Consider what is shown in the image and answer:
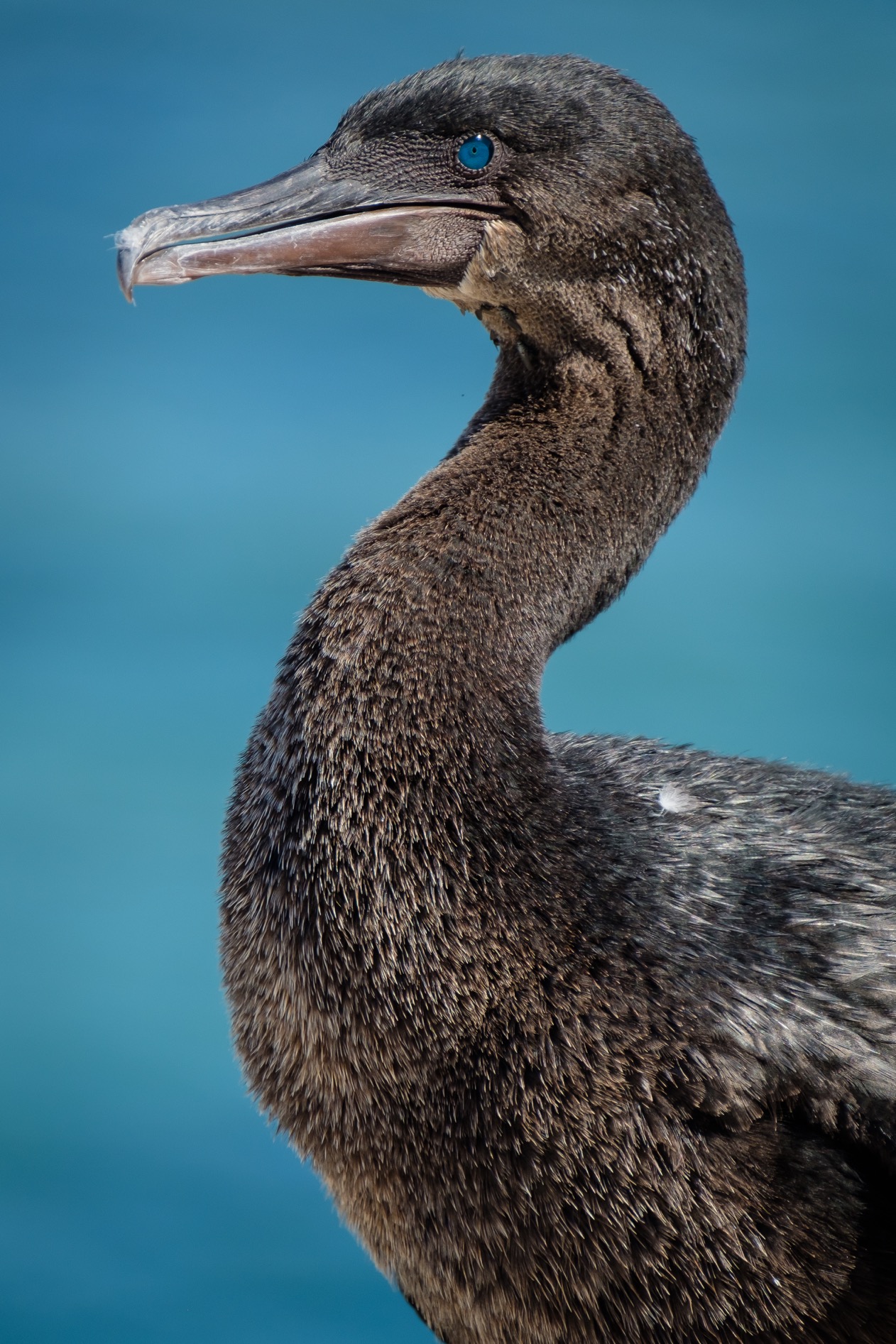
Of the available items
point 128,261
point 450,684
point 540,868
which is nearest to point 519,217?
point 128,261

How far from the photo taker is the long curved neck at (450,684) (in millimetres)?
2186

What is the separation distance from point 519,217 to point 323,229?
0.32 meters

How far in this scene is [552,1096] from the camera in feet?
6.93

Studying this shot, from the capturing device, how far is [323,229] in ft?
8.02

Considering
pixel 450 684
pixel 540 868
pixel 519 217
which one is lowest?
pixel 540 868

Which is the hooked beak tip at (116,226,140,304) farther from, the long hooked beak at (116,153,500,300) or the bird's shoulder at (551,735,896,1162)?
the bird's shoulder at (551,735,896,1162)

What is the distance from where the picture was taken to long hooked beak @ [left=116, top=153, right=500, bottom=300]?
2359mm

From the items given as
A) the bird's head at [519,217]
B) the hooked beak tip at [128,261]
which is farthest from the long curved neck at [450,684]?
the hooked beak tip at [128,261]

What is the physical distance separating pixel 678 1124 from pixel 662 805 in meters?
0.54

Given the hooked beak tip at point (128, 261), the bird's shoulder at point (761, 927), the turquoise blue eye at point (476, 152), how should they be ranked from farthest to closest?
the turquoise blue eye at point (476, 152) → the hooked beak tip at point (128, 261) → the bird's shoulder at point (761, 927)

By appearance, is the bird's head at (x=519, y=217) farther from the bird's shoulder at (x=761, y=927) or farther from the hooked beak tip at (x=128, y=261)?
the bird's shoulder at (x=761, y=927)

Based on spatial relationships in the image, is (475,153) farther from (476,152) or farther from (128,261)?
(128,261)

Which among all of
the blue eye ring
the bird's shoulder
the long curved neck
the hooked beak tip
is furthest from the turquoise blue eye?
the bird's shoulder

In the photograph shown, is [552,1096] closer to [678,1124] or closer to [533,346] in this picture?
[678,1124]
